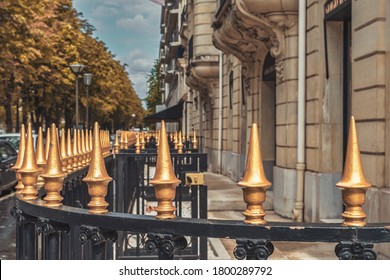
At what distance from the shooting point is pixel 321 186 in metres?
9.85

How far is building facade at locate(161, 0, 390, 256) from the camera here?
293 inches

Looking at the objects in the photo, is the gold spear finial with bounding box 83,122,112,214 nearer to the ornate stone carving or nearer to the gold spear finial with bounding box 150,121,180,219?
the gold spear finial with bounding box 150,121,180,219

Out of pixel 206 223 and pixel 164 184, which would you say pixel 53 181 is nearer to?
pixel 164 184

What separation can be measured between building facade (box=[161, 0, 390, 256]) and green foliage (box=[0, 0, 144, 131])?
6111 millimetres

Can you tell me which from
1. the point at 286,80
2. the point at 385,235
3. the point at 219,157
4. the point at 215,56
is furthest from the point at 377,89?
the point at 215,56

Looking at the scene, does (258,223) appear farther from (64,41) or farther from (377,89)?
(64,41)

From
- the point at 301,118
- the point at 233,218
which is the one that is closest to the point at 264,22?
the point at 301,118

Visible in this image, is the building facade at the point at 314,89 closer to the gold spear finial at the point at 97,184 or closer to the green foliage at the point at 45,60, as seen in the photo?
the gold spear finial at the point at 97,184

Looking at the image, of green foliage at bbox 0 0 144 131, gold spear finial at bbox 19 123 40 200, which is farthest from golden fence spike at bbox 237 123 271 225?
green foliage at bbox 0 0 144 131

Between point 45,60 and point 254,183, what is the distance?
92.9ft

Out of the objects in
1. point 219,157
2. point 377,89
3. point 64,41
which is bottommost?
point 219,157

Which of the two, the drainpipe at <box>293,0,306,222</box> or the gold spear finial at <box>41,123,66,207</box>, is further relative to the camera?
the drainpipe at <box>293,0,306,222</box>
